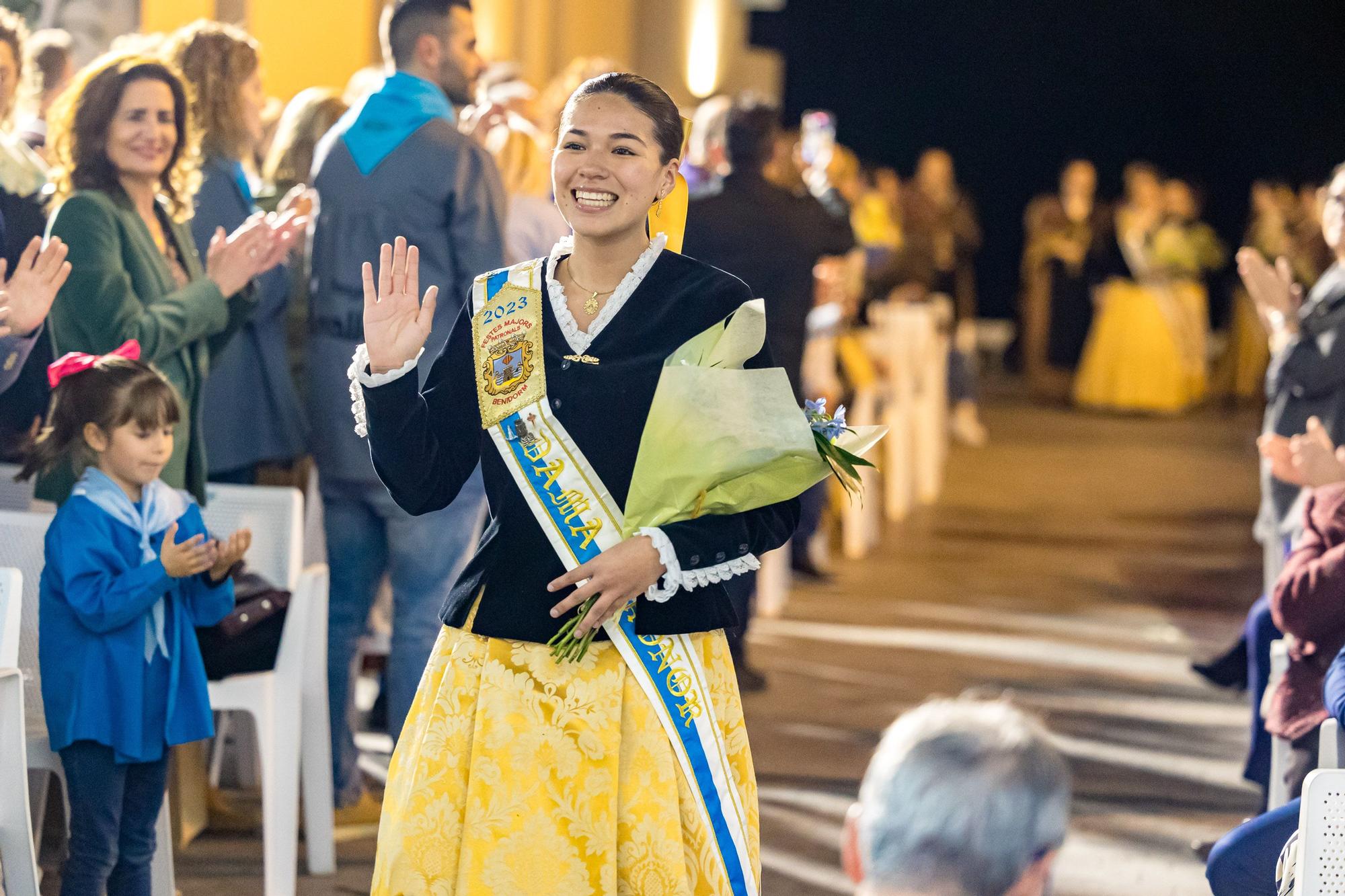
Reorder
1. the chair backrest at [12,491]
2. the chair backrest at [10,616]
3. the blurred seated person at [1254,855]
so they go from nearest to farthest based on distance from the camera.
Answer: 1. the blurred seated person at [1254,855]
2. the chair backrest at [10,616]
3. the chair backrest at [12,491]

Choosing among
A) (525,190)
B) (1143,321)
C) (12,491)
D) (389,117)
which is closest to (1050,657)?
(525,190)

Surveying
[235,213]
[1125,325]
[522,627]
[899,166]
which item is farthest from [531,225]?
[899,166]

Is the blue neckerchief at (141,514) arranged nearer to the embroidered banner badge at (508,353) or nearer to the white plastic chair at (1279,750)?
the embroidered banner badge at (508,353)

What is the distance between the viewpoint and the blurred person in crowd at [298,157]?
14.1 feet

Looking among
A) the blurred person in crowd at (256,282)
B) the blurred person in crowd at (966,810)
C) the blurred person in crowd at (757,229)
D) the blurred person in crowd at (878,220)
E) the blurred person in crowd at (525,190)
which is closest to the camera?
the blurred person in crowd at (966,810)

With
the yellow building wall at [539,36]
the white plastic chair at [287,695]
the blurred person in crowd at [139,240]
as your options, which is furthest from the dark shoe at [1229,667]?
the yellow building wall at [539,36]

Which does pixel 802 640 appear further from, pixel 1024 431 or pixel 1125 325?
pixel 1125 325

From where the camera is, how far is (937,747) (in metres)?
1.47

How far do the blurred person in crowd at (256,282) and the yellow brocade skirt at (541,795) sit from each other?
1986mm

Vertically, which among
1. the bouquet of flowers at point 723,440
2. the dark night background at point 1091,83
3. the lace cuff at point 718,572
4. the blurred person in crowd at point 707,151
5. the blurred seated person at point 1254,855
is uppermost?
the dark night background at point 1091,83

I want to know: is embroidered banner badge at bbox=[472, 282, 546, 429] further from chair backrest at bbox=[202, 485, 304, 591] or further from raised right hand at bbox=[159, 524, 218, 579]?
chair backrest at bbox=[202, 485, 304, 591]

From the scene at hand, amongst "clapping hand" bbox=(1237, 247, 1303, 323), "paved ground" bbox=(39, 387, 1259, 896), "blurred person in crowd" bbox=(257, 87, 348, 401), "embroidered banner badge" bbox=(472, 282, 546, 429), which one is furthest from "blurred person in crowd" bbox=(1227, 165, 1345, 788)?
"embroidered banner badge" bbox=(472, 282, 546, 429)

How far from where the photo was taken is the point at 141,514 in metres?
2.91

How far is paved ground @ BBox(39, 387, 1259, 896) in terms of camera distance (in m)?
3.83
